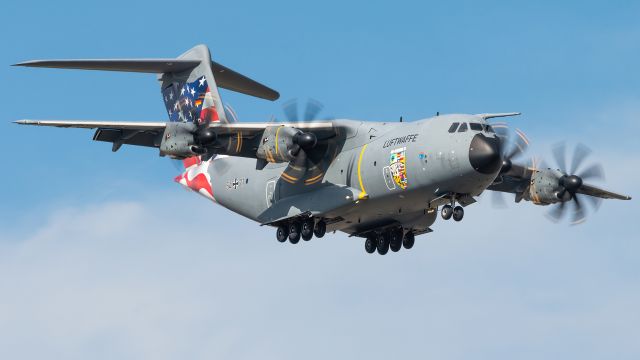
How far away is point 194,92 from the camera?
32781mm

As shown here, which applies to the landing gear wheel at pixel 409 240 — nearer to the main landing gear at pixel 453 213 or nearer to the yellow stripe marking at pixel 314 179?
the yellow stripe marking at pixel 314 179

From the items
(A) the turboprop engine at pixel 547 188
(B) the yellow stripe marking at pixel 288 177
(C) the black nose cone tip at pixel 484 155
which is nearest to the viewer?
(C) the black nose cone tip at pixel 484 155

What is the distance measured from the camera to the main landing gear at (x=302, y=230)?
30656mm

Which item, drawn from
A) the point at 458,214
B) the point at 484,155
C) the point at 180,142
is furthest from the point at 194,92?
the point at 484,155

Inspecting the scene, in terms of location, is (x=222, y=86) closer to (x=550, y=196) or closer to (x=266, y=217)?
(x=266, y=217)

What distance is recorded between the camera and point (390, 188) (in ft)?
94.4

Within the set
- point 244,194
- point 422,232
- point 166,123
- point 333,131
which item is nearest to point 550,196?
point 422,232

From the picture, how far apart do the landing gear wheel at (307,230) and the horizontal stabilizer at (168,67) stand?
5.39 meters

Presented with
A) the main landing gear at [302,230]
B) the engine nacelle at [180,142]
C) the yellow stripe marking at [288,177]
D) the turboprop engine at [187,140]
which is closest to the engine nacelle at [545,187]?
the main landing gear at [302,230]

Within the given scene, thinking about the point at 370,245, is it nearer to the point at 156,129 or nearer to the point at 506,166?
the point at 506,166

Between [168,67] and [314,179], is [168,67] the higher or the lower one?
the higher one

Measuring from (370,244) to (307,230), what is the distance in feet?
7.31

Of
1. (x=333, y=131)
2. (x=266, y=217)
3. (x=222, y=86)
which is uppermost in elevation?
(x=222, y=86)

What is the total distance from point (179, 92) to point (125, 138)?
3.25 meters
